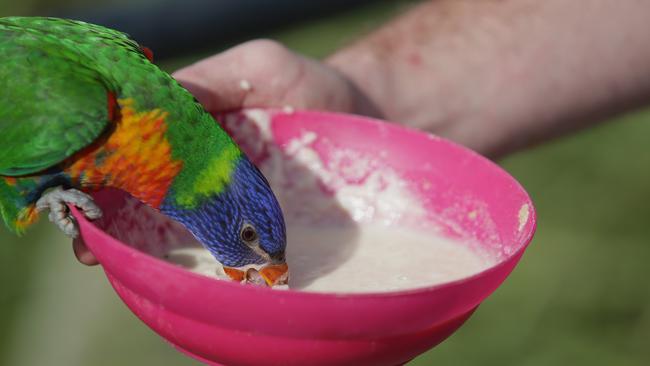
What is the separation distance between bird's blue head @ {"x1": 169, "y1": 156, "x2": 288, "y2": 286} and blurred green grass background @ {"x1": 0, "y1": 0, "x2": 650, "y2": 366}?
1.32 meters

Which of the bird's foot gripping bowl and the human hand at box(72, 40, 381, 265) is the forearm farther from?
the bird's foot gripping bowl

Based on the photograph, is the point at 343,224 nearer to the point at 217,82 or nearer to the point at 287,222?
the point at 287,222

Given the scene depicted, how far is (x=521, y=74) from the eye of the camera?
7.31 feet

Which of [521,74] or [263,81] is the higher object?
[263,81]

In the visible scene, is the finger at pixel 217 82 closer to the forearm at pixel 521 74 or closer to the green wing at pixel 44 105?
the green wing at pixel 44 105

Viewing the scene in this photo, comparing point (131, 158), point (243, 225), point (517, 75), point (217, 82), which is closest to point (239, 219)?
point (243, 225)

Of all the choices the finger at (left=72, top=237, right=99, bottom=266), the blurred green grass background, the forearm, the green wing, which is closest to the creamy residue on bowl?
the finger at (left=72, top=237, right=99, bottom=266)

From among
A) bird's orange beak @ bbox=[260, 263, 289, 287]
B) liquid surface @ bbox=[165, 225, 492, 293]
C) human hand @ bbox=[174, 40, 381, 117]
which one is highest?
human hand @ bbox=[174, 40, 381, 117]

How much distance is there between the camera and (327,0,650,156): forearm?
2.22 meters

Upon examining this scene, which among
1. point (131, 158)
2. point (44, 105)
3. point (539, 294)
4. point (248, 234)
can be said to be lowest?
point (539, 294)

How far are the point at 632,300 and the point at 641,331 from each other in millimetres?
153

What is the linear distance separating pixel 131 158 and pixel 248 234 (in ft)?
0.74

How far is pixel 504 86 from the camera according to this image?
2.23 meters

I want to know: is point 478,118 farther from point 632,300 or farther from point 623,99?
point 632,300
